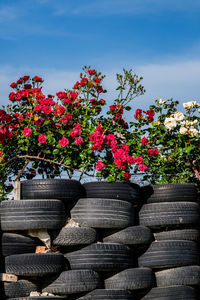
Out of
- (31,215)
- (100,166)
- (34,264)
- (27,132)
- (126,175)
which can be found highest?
(27,132)

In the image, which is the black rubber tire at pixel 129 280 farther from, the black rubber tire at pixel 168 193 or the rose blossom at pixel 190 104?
the rose blossom at pixel 190 104

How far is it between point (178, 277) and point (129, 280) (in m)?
A: 0.66

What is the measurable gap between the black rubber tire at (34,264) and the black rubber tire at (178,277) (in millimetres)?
1329

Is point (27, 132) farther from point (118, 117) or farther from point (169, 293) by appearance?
point (169, 293)

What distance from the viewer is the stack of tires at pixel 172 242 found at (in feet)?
19.2

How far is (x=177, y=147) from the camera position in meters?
7.29

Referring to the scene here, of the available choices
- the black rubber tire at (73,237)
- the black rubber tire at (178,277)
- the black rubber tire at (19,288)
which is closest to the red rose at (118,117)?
the black rubber tire at (73,237)

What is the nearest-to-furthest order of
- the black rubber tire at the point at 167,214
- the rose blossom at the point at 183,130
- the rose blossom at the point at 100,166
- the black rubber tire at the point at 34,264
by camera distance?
the black rubber tire at the point at 34,264
the black rubber tire at the point at 167,214
the rose blossom at the point at 100,166
the rose blossom at the point at 183,130

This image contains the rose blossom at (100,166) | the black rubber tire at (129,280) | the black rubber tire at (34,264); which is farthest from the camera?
the rose blossom at (100,166)

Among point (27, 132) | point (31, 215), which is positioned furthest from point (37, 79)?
point (31, 215)

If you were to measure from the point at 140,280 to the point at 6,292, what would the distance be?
1572mm

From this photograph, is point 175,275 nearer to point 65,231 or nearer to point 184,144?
point 65,231

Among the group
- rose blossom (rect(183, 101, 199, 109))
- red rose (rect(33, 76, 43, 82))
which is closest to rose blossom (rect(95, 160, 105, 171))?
rose blossom (rect(183, 101, 199, 109))

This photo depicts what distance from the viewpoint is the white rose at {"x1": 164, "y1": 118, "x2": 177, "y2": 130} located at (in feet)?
23.6
